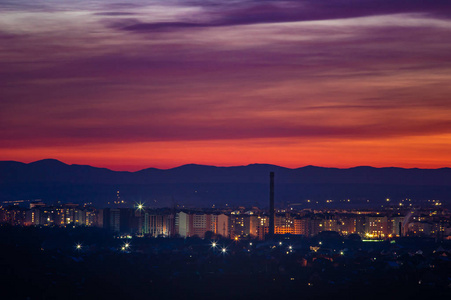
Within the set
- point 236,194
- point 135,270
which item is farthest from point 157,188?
point 135,270

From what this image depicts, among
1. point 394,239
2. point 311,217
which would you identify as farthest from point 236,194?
point 394,239

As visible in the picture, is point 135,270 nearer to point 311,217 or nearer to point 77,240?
point 77,240

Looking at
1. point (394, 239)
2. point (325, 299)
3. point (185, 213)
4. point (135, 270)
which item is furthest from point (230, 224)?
point (325, 299)

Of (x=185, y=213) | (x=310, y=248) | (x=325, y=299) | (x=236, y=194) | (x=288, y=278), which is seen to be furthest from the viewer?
(x=236, y=194)

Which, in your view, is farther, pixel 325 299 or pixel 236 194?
pixel 236 194

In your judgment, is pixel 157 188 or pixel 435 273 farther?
pixel 157 188

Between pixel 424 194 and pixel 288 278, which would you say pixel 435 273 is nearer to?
pixel 288 278

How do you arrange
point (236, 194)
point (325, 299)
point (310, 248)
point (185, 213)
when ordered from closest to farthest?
point (325, 299) < point (310, 248) < point (185, 213) < point (236, 194)

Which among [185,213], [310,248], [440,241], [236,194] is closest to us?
[310,248]

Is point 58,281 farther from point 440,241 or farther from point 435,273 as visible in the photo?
point 440,241
